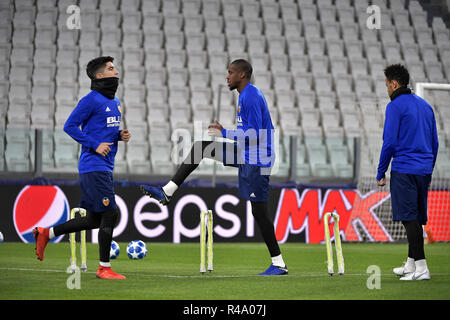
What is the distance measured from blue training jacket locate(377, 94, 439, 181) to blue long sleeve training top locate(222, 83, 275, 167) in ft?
3.39

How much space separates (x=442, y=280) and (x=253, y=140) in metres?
2.07

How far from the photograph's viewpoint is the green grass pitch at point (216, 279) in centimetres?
573

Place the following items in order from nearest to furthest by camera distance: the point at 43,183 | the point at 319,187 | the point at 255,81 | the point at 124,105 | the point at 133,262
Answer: the point at 133,262 < the point at 43,183 < the point at 319,187 < the point at 124,105 < the point at 255,81

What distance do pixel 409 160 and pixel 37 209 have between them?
783cm

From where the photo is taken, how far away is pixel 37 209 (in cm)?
1312

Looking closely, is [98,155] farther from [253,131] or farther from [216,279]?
[216,279]

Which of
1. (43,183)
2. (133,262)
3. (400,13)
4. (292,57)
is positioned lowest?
(133,262)

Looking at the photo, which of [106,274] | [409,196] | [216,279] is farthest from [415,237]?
[106,274]

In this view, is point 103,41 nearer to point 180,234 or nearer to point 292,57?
point 292,57

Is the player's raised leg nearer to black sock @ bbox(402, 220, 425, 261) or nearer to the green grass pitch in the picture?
the green grass pitch

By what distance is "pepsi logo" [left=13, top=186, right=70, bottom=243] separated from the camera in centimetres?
1309

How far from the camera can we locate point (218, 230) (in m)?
13.9

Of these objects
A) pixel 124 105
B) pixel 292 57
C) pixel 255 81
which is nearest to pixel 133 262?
pixel 124 105

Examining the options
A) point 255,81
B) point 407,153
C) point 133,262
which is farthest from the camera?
point 255,81
